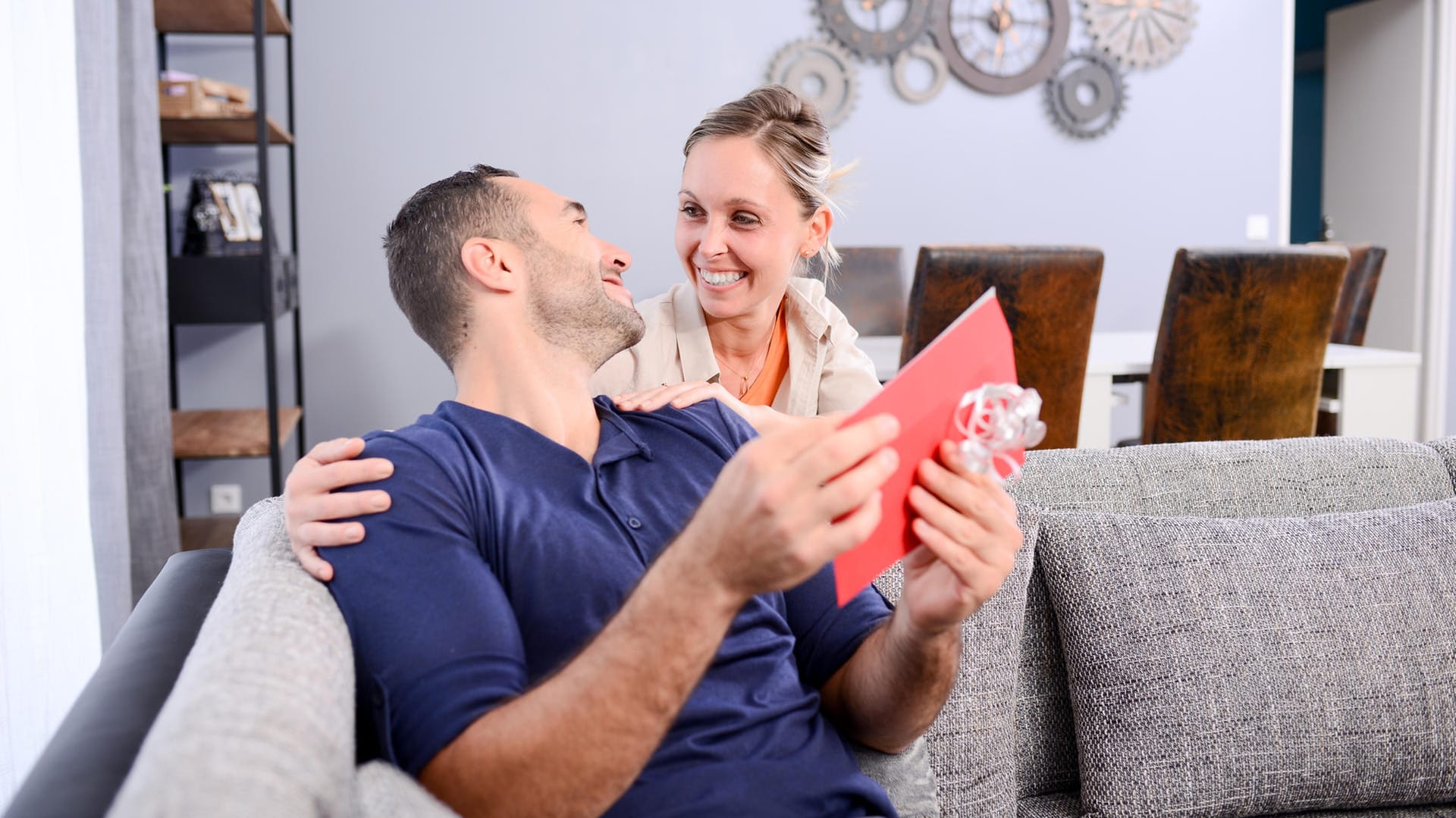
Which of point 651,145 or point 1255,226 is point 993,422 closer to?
point 651,145

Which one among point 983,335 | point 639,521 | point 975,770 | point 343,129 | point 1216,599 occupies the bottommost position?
point 975,770

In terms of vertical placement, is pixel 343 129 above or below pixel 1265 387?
above

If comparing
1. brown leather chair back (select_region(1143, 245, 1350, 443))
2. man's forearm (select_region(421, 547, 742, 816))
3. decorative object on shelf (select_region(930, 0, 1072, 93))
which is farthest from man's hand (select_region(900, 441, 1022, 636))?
decorative object on shelf (select_region(930, 0, 1072, 93))

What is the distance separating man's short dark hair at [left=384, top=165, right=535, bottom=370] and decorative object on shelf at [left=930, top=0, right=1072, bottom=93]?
11.7 ft

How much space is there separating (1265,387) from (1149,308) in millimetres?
1995

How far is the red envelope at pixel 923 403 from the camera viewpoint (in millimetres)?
719

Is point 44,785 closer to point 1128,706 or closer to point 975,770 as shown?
point 975,770

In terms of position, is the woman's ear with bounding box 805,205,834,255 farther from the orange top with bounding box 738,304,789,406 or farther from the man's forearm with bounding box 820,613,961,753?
A: the man's forearm with bounding box 820,613,961,753

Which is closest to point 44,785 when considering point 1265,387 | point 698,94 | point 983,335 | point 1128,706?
point 983,335

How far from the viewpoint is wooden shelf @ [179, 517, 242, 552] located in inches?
133

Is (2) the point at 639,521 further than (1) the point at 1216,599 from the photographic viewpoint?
No

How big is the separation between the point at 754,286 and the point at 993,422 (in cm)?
109

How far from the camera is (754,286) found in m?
1.82

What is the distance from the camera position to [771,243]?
5.90 ft
